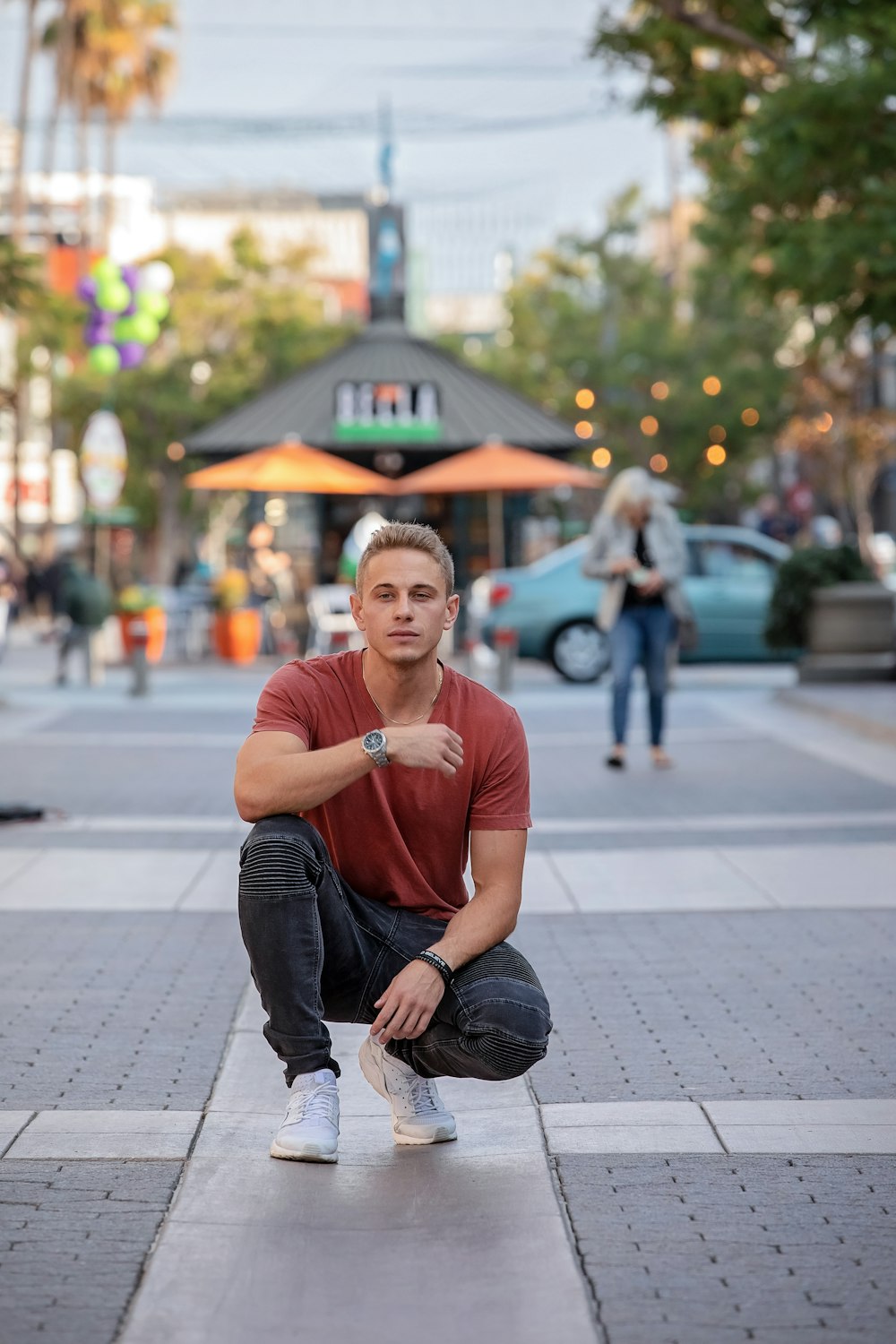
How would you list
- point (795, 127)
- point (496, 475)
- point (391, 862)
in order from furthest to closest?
point (496, 475), point (795, 127), point (391, 862)

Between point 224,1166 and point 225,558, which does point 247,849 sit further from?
point 225,558

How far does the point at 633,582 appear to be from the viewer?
12.2 meters

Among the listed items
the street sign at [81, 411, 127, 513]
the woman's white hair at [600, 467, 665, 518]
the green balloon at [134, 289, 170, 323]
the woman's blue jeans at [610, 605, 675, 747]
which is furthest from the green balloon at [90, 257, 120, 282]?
the woman's blue jeans at [610, 605, 675, 747]

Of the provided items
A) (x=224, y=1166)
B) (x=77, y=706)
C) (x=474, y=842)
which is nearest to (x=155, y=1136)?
(x=224, y=1166)

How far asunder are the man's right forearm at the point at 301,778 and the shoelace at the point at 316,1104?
2.05 feet

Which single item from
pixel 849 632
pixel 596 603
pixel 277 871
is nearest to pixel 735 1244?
pixel 277 871

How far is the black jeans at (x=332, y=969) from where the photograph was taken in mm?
4152

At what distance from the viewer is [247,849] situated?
418 cm

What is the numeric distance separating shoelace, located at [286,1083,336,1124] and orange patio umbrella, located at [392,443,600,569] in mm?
20713

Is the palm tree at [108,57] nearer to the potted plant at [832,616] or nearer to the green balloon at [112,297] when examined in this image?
the green balloon at [112,297]

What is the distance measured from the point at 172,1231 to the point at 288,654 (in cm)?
2367

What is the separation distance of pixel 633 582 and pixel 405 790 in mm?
7939

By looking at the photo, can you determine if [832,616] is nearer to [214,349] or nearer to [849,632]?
[849,632]

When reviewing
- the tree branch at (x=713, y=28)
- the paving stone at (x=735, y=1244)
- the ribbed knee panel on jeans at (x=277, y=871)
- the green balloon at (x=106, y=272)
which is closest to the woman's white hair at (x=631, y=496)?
the tree branch at (x=713, y=28)
